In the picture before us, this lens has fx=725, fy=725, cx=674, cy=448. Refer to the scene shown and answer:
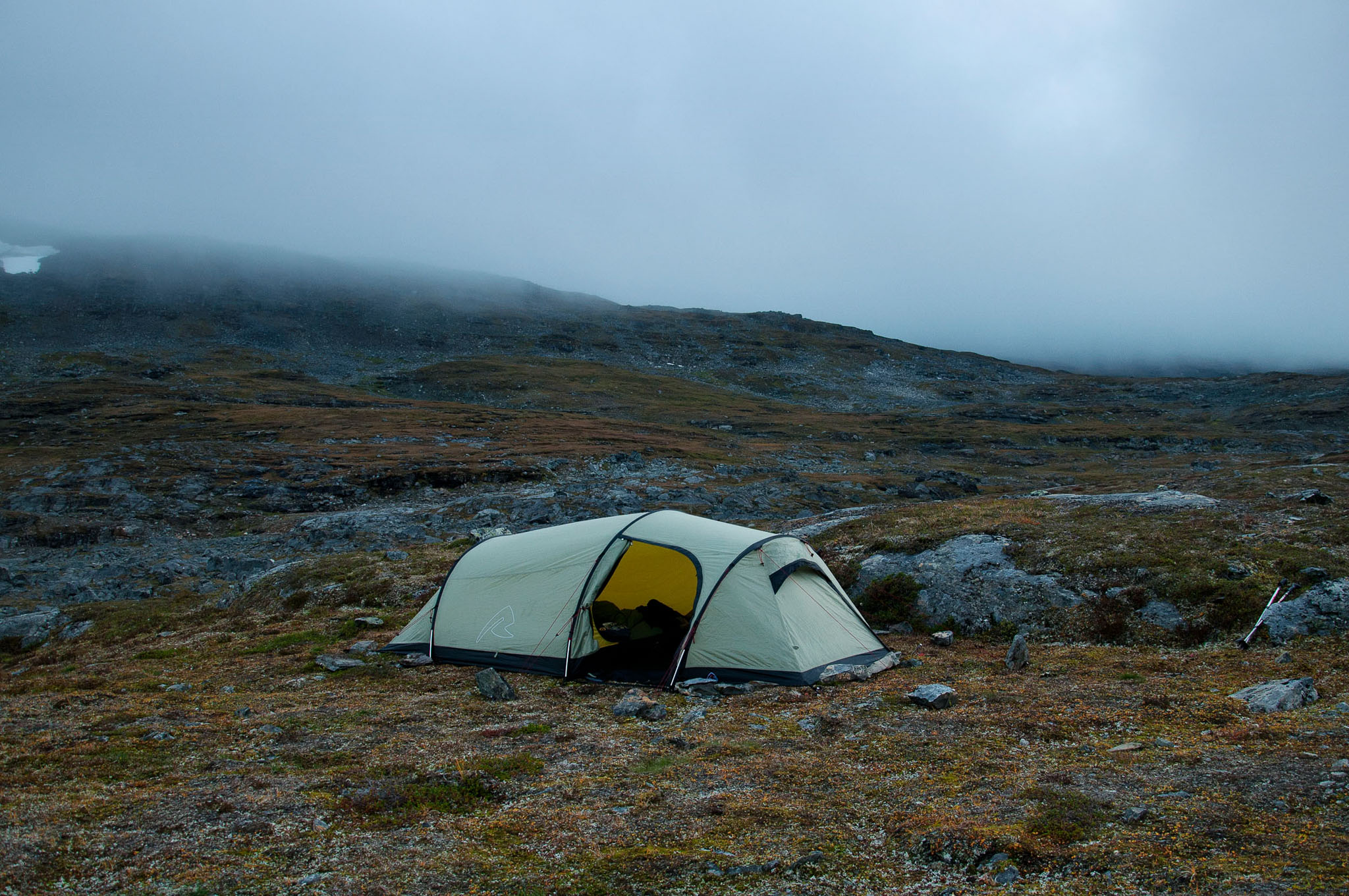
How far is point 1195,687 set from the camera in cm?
1123

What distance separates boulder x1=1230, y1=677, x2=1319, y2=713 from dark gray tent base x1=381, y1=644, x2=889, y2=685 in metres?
5.83

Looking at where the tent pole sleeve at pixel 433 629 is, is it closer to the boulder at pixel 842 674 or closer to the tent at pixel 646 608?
the tent at pixel 646 608

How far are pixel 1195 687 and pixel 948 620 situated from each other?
224 inches

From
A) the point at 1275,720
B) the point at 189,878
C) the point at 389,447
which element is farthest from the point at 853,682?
the point at 389,447

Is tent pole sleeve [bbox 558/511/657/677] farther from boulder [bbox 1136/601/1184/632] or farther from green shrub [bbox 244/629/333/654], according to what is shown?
boulder [bbox 1136/601/1184/632]

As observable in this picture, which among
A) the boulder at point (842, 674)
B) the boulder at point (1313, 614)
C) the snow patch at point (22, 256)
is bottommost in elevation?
the boulder at point (842, 674)

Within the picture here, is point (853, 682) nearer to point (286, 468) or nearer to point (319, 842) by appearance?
point (319, 842)

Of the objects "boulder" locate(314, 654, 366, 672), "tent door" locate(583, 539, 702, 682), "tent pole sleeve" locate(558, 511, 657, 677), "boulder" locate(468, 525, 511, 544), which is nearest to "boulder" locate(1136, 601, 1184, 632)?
"tent door" locate(583, 539, 702, 682)

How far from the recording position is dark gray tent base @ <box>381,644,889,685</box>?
13.2m

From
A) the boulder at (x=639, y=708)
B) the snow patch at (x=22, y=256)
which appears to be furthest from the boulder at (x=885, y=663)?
the snow patch at (x=22, y=256)

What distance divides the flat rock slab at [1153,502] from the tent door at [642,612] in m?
13.4

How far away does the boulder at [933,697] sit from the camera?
37.0 ft

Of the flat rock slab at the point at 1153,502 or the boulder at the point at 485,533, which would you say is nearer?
the flat rock slab at the point at 1153,502

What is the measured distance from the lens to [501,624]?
599 inches
